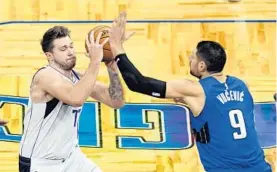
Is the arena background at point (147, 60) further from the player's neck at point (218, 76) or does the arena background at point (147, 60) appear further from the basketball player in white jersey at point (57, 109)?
the player's neck at point (218, 76)

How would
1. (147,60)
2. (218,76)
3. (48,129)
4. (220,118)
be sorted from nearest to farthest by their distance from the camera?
(220,118), (218,76), (48,129), (147,60)

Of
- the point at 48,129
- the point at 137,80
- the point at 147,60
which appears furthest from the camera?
the point at 147,60

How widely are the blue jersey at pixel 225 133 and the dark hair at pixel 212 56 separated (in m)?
0.12

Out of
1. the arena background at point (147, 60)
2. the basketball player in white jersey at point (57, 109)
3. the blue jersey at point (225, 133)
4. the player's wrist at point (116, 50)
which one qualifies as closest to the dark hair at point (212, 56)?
the blue jersey at point (225, 133)

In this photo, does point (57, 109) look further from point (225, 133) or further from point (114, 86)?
point (225, 133)

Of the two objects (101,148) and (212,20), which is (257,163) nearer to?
(101,148)

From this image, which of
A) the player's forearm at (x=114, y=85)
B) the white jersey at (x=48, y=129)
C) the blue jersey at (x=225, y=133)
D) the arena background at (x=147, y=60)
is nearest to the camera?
the blue jersey at (x=225, y=133)

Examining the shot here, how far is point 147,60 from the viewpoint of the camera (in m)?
6.83

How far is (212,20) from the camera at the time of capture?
696 centimetres

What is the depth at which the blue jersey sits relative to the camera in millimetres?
4625

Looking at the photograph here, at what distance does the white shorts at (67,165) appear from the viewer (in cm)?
503

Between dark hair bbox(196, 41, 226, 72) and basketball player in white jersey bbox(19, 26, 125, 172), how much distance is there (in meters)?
0.64

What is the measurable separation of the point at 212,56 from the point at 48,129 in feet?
3.82

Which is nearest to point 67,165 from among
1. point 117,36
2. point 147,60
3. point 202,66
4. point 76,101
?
point 76,101
